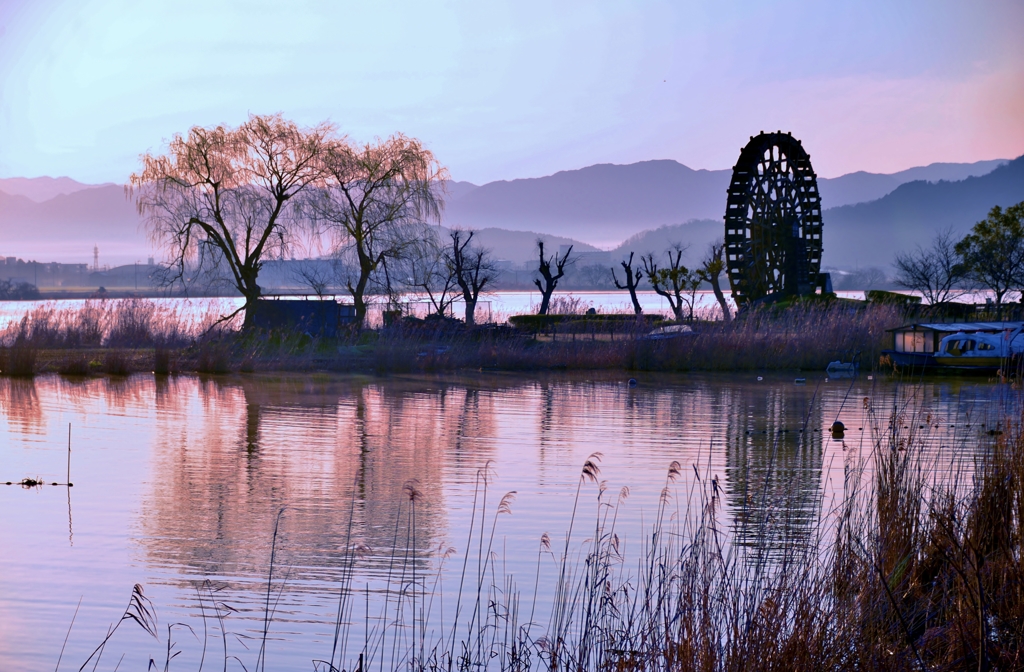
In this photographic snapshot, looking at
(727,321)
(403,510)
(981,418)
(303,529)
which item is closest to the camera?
(303,529)

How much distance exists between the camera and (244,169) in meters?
33.7

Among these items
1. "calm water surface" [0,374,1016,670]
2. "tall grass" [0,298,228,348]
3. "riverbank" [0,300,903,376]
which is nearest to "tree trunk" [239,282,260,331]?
"tall grass" [0,298,228,348]

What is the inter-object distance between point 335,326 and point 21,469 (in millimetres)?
18814

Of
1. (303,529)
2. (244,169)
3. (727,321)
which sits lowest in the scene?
(303,529)

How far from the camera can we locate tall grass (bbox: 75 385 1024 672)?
16.0ft

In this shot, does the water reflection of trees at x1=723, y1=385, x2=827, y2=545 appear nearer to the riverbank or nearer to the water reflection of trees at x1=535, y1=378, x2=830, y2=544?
the water reflection of trees at x1=535, y1=378, x2=830, y2=544

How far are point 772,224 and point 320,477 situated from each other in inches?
1155

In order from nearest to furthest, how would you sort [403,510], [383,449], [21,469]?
[403,510] < [21,469] < [383,449]

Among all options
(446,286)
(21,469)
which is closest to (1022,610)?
(21,469)

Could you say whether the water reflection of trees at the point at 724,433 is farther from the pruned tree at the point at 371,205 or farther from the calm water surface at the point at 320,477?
the pruned tree at the point at 371,205

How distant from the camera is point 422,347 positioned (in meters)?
26.7

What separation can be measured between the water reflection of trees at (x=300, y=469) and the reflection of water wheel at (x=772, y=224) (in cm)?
1944

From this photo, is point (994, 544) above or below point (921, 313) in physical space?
below

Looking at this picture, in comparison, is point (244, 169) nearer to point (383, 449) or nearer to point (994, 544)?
point (383, 449)
